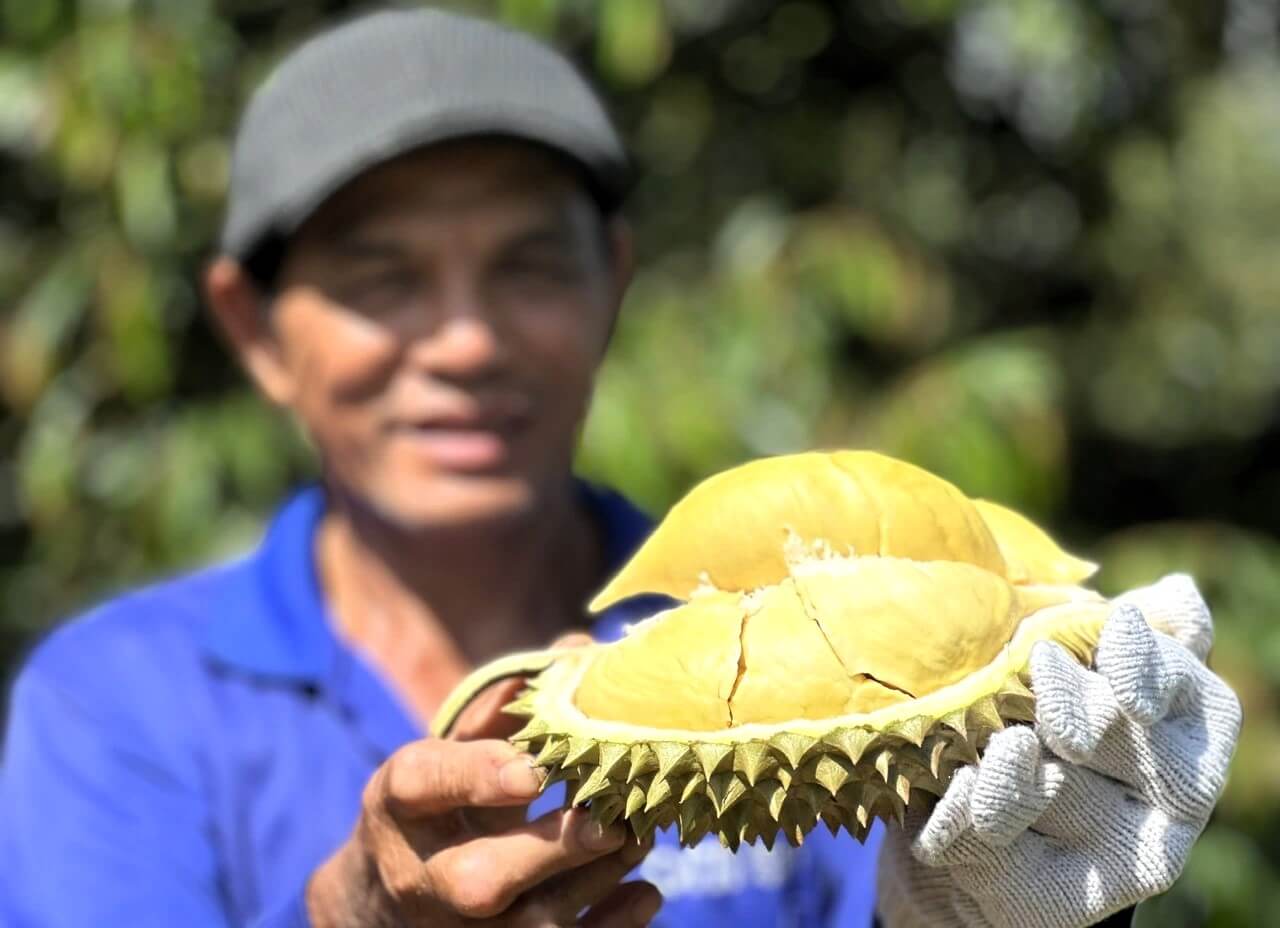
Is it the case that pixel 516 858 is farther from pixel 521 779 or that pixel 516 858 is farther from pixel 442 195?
pixel 442 195

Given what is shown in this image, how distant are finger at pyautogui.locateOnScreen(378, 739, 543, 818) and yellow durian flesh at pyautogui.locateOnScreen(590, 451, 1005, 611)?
0.67ft

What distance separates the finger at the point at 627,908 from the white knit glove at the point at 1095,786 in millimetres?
208

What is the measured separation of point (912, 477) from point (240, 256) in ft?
3.01

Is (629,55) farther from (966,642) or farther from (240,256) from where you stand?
(966,642)

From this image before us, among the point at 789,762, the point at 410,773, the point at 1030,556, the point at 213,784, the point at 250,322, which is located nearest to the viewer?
the point at 789,762

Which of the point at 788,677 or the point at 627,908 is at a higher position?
the point at 788,677

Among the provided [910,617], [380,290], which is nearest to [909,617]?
[910,617]

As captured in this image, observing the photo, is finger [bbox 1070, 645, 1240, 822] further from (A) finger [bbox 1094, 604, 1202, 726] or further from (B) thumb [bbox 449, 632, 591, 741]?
(B) thumb [bbox 449, 632, 591, 741]

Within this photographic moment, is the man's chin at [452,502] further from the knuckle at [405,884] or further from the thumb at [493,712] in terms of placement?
the knuckle at [405,884]

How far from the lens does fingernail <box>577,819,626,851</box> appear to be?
991 millimetres

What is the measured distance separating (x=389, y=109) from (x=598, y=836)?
0.85 m

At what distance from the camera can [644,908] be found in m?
1.12

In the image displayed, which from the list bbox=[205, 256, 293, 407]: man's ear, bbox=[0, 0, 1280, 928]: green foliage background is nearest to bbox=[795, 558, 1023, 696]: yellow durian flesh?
bbox=[205, 256, 293, 407]: man's ear

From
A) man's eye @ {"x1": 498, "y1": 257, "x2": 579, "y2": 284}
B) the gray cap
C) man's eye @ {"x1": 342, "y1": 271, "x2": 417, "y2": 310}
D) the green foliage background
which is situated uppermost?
the gray cap
